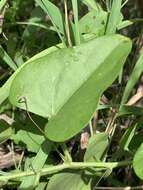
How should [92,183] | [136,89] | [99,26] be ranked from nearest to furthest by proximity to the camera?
[92,183] < [99,26] < [136,89]

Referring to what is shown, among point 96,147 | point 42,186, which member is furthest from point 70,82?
point 42,186

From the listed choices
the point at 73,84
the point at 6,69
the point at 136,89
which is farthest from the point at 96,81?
the point at 6,69

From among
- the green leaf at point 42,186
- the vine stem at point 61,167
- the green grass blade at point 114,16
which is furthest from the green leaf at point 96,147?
the green grass blade at point 114,16

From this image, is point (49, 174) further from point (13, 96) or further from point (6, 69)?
point (6, 69)

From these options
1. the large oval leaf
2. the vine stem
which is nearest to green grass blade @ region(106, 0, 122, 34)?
the large oval leaf

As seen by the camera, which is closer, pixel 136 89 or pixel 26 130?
pixel 26 130

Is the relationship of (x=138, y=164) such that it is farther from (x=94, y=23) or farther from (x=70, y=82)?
(x=94, y=23)

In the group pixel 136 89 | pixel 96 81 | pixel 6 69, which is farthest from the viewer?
pixel 6 69
